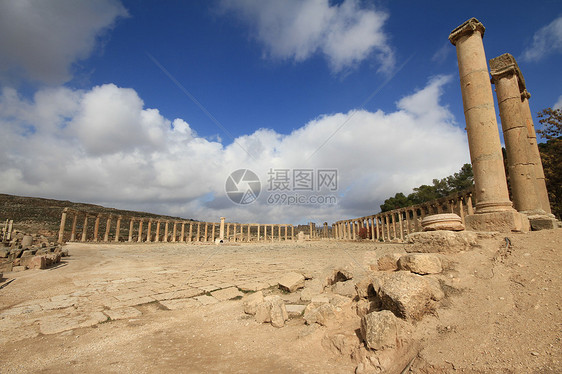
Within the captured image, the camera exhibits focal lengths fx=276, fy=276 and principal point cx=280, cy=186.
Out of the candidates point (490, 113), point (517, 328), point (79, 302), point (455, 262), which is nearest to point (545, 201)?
point (490, 113)

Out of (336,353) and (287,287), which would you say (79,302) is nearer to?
(287,287)

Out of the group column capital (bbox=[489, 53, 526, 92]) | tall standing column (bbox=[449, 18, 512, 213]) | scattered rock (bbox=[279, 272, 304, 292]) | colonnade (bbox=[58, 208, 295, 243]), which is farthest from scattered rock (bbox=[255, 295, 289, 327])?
colonnade (bbox=[58, 208, 295, 243])

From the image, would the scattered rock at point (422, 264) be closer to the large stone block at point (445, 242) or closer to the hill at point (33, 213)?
the large stone block at point (445, 242)

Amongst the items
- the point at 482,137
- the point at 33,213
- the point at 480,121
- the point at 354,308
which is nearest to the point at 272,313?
the point at 354,308

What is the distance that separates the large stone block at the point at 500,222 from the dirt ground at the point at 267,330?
130 cm

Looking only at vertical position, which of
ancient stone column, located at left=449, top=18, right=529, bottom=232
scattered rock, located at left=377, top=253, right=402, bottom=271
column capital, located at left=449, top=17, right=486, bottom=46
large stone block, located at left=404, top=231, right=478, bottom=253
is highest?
column capital, located at left=449, top=17, right=486, bottom=46

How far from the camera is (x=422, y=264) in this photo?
3.94 metres

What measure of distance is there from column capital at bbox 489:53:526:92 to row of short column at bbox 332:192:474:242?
6.19 metres

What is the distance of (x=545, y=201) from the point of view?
9.45 metres

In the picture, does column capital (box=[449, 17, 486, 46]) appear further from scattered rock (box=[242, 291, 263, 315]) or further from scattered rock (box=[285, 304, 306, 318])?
scattered rock (box=[242, 291, 263, 315])

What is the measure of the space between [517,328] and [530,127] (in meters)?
11.2

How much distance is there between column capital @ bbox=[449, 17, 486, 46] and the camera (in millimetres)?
7328

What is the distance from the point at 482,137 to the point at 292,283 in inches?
233

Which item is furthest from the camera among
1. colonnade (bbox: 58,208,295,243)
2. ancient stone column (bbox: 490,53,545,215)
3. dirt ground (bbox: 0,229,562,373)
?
colonnade (bbox: 58,208,295,243)
